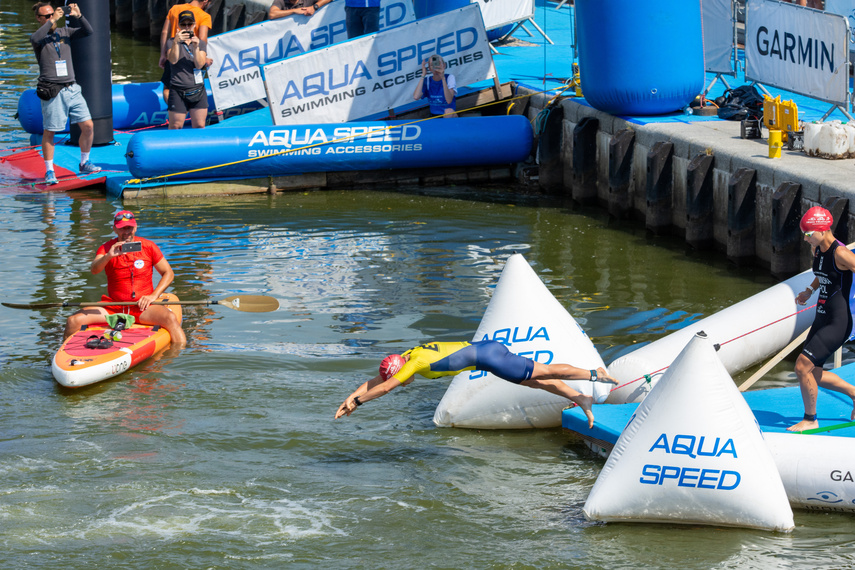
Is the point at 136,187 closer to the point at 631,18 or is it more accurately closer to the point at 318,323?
the point at 318,323

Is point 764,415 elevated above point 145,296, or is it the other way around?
point 145,296

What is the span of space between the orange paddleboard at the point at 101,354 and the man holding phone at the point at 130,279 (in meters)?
0.09

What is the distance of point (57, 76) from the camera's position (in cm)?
1516

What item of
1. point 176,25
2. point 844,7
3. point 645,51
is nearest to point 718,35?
point 844,7

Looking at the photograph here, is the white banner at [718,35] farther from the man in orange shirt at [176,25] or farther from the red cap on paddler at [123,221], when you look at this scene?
the red cap on paddler at [123,221]

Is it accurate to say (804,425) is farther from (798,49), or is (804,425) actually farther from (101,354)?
(798,49)

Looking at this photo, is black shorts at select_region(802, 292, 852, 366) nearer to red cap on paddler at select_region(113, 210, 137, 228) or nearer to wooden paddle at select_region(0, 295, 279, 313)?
wooden paddle at select_region(0, 295, 279, 313)

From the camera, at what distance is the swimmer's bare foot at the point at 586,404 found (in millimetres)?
7922

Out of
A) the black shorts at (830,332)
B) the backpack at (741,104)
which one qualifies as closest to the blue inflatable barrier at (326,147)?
the backpack at (741,104)

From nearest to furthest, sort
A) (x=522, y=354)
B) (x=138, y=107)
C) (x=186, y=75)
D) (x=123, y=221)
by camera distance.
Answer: (x=522, y=354) → (x=123, y=221) → (x=186, y=75) → (x=138, y=107)

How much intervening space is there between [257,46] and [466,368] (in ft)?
38.4

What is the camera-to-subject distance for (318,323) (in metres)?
10.9

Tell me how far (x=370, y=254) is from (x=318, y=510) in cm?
631

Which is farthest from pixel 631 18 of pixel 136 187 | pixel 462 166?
pixel 136 187
